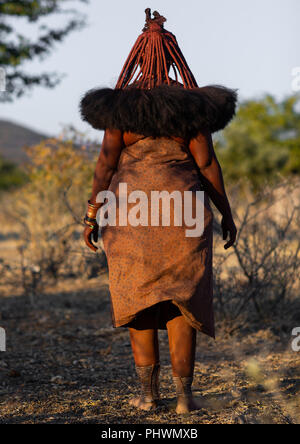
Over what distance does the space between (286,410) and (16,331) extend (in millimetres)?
2589

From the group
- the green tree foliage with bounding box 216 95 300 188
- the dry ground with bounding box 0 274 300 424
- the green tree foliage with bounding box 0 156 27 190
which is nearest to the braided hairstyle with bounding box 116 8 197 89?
the dry ground with bounding box 0 274 300 424

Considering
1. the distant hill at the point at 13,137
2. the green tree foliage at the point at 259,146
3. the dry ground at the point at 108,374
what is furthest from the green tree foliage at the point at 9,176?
the distant hill at the point at 13,137

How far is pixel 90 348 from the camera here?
409 centimetres

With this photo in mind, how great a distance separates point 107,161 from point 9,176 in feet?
83.6

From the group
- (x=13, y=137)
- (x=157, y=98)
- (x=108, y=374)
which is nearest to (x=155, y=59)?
(x=157, y=98)

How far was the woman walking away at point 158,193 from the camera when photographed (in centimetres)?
247

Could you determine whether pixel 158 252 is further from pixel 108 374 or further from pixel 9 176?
pixel 9 176

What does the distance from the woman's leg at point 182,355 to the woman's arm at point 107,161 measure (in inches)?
23.3

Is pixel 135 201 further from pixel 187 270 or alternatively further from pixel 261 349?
pixel 261 349

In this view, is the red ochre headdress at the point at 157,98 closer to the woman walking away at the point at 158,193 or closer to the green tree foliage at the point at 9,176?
the woman walking away at the point at 158,193

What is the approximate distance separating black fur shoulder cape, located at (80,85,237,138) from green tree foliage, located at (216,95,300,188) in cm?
1908

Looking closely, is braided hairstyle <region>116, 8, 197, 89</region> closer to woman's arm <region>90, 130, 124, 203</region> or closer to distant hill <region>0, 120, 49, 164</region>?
woman's arm <region>90, 130, 124, 203</region>

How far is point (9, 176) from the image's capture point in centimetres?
2712

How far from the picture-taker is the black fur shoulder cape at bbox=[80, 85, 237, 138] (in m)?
2.41
